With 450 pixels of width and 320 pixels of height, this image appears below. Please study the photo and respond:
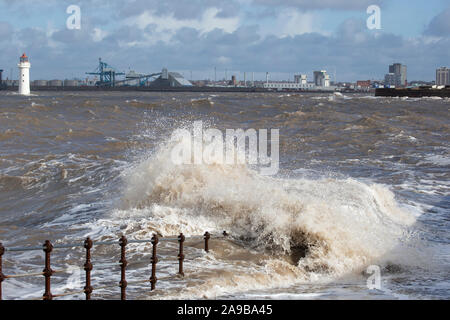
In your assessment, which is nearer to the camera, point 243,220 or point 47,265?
point 47,265

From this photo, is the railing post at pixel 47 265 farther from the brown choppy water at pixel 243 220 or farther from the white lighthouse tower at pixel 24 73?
the white lighthouse tower at pixel 24 73

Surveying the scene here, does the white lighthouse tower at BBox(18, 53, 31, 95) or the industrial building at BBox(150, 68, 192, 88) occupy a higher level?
the industrial building at BBox(150, 68, 192, 88)

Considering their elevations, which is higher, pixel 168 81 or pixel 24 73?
pixel 168 81

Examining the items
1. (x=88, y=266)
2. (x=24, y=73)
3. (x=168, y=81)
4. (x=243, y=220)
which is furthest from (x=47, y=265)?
(x=168, y=81)

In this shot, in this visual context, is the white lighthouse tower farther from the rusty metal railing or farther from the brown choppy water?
the rusty metal railing

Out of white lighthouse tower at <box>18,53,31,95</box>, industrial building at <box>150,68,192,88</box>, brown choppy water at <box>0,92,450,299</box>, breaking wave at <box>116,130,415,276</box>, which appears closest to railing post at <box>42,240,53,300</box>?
brown choppy water at <box>0,92,450,299</box>

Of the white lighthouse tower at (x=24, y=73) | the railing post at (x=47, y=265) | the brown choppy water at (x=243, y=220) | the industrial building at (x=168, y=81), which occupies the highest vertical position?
the industrial building at (x=168, y=81)

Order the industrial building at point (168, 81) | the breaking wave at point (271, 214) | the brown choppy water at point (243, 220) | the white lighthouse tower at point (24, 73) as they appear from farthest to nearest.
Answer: the industrial building at point (168, 81) < the white lighthouse tower at point (24, 73) < the breaking wave at point (271, 214) < the brown choppy water at point (243, 220)

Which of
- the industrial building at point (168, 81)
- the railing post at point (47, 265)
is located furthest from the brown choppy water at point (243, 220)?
the industrial building at point (168, 81)

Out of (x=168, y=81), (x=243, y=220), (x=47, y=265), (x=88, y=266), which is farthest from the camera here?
(x=168, y=81)

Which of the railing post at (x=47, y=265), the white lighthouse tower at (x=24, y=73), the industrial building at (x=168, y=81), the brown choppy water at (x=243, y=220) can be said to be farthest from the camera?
the industrial building at (x=168, y=81)

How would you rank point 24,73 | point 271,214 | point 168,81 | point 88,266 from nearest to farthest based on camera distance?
point 88,266
point 271,214
point 24,73
point 168,81

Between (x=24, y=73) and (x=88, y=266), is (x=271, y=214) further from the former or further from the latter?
(x=24, y=73)
